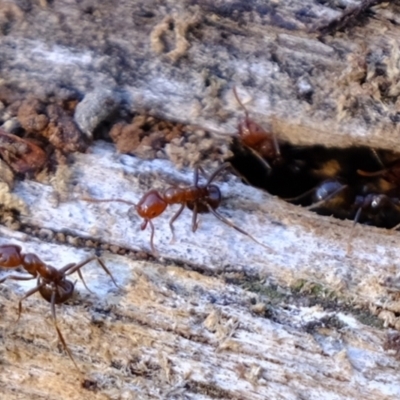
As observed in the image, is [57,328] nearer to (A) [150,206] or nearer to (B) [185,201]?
(A) [150,206]

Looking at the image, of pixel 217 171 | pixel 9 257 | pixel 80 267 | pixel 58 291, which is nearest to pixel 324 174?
pixel 217 171

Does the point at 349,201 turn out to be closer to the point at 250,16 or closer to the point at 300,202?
the point at 300,202

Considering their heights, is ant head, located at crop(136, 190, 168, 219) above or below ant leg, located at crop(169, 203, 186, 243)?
above

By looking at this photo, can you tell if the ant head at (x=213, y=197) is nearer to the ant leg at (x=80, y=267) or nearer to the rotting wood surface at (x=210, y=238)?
the rotting wood surface at (x=210, y=238)

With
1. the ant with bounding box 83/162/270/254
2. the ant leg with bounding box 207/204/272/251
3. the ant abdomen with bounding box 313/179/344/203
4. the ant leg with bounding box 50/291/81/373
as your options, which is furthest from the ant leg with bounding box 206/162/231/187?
the ant leg with bounding box 50/291/81/373

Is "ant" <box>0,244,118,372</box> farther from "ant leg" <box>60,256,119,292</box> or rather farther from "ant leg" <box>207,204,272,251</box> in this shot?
"ant leg" <box>207,204,272,251</box>

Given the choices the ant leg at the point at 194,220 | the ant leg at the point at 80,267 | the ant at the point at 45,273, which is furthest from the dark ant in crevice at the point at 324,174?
the ant at the point at 45,273

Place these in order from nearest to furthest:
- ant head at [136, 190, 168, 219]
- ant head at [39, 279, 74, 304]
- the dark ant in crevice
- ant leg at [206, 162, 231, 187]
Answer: ant head at [39, 279, 74, 304], ant head at [136, 190, 168, 219], ant leg at [206, 162, 231, 187], the dark ant in crevice

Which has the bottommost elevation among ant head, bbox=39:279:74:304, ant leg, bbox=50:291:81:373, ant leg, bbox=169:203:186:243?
ant leg, bbox=50:291:81:373
